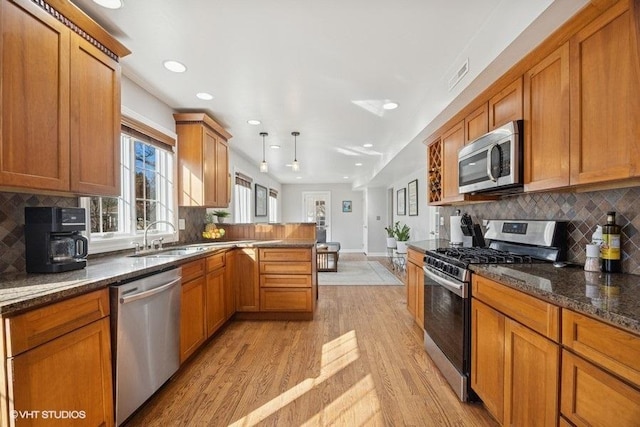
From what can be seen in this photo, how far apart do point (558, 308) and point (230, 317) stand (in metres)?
3.06

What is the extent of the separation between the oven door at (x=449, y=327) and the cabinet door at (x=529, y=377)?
1.30ft

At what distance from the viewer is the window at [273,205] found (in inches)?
343

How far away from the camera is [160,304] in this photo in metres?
1.98

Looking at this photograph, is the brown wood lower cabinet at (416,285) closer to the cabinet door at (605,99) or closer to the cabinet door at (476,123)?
the cabinet door at (476,123)

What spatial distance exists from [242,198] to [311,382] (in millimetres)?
4295

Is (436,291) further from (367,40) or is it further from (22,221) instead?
(22,221)

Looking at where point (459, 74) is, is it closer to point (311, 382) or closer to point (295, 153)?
point (311, 382)

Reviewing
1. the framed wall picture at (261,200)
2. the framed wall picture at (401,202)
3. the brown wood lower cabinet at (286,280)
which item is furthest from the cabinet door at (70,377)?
the framed wall picture at (401,202)

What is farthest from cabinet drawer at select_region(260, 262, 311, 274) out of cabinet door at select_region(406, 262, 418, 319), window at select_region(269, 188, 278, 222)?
window at select_region(269, 188, 278, 222)

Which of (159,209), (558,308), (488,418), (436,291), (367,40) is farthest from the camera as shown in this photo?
(159,209)

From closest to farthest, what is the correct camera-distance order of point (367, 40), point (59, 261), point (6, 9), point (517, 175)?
point (6, 9)
point (59, 261)
point (517, 175)
point (367, 40)

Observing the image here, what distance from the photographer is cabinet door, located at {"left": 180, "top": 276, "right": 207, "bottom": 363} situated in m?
2.32

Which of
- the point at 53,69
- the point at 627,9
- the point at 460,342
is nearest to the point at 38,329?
the point at 53,69

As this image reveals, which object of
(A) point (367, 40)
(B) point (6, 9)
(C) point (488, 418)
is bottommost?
(C) point (488, 418)
